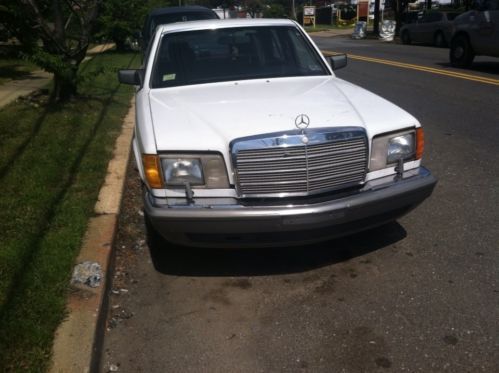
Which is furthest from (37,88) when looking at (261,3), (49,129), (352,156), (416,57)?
(261,3)

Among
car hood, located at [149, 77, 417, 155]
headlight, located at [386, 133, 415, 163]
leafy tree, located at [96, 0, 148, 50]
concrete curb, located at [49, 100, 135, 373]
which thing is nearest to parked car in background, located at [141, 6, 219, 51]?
leafy tree, located at [96, 0, 148, 50]

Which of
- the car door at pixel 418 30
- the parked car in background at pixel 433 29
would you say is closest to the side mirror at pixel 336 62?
the parked car in background at pixel 433 29

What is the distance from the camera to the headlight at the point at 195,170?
10.9ft

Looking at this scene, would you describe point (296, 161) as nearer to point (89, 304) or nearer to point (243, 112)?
point (243, 112)

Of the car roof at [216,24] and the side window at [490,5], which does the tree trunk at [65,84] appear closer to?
the car roof at [216,24]

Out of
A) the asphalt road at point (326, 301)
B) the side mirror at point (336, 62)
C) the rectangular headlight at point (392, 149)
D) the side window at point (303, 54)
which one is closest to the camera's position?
the asphalt road at point (326, 301)

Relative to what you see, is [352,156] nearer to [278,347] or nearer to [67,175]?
[278,347]

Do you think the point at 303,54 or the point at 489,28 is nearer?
the point at 303,54

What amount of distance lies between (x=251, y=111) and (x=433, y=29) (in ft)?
69.1

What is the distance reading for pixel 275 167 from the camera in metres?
3.29

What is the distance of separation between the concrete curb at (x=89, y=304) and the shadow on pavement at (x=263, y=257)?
425 mm

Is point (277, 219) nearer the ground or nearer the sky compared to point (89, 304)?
nearer the sky

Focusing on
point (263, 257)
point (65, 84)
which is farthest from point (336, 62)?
point (65, 84)

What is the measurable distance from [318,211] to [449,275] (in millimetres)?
1078
